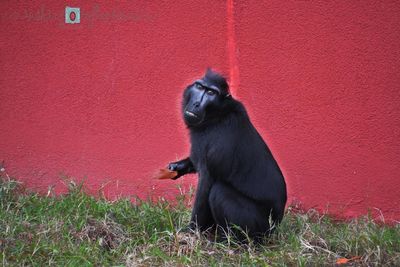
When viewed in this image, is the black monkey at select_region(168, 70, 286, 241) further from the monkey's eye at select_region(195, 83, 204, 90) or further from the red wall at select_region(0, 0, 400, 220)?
the red wall at select_region(0, 0, 400, 220)

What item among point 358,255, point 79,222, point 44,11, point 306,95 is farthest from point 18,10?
point 358,255

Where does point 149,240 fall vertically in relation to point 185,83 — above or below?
below

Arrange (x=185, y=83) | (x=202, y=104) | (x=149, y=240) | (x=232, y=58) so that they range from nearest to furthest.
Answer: (x=149, y=240) → (x=202, y=104) → (x=232, y=58) → (x=185, y=83)

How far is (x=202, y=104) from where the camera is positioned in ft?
17.1

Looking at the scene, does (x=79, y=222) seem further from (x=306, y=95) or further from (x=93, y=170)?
(x=306, y=95)

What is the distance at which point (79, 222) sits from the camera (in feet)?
17.4

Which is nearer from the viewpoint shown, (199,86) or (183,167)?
(199,86)

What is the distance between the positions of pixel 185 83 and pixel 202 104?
1.16 m

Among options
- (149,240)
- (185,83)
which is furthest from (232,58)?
(149,240)

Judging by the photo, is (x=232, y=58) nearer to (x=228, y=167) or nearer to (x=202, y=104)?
(x=202, y=104)

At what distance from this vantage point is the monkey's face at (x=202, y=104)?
5188 millimetres

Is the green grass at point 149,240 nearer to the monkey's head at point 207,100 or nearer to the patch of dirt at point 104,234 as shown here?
the patch of dirt at point 104,234

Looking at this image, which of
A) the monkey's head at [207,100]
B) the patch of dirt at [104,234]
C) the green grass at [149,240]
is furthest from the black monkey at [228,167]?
the patch of dirt at [104,234]

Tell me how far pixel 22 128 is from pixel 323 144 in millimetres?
2775
